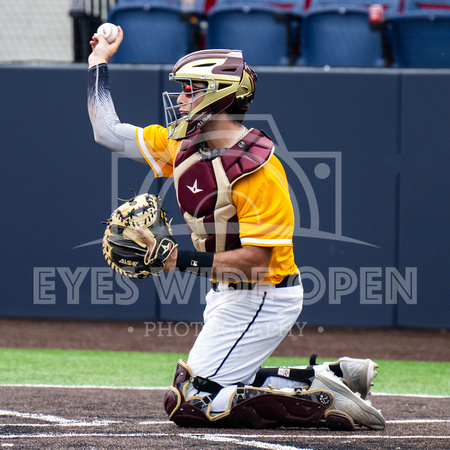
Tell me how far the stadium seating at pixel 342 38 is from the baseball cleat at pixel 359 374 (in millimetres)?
5105

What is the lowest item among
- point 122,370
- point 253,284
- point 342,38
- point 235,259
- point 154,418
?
point 122,370

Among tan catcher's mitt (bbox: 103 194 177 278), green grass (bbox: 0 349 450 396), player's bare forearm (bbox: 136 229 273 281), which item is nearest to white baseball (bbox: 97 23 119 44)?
tan catcher's mitt (bbox: 103 194 177 278)

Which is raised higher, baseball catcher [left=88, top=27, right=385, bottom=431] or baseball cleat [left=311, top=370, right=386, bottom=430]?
baseball catcher [left=88, top=27, right=385, bottom=431]

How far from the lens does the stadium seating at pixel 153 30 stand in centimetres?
842

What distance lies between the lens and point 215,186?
3586 millimetres

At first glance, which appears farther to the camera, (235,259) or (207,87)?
(207,87)

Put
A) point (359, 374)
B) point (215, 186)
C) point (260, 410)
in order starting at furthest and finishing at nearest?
point (359, 374)
point (215, 186)
point (260, 410)

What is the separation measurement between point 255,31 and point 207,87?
4966 millimetres

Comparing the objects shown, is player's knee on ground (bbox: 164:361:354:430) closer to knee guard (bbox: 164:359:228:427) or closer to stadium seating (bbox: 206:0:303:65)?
knee guard (bbox: 164:359:228:427)

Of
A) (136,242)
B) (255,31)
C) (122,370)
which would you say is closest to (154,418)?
(136,242)

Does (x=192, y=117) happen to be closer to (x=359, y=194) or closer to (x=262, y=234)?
(x=262, y=234)

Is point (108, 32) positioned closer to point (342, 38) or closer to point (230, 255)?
point (230, 255)

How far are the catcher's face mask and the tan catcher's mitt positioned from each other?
40cm

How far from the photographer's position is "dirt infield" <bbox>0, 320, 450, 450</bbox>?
308 cm
